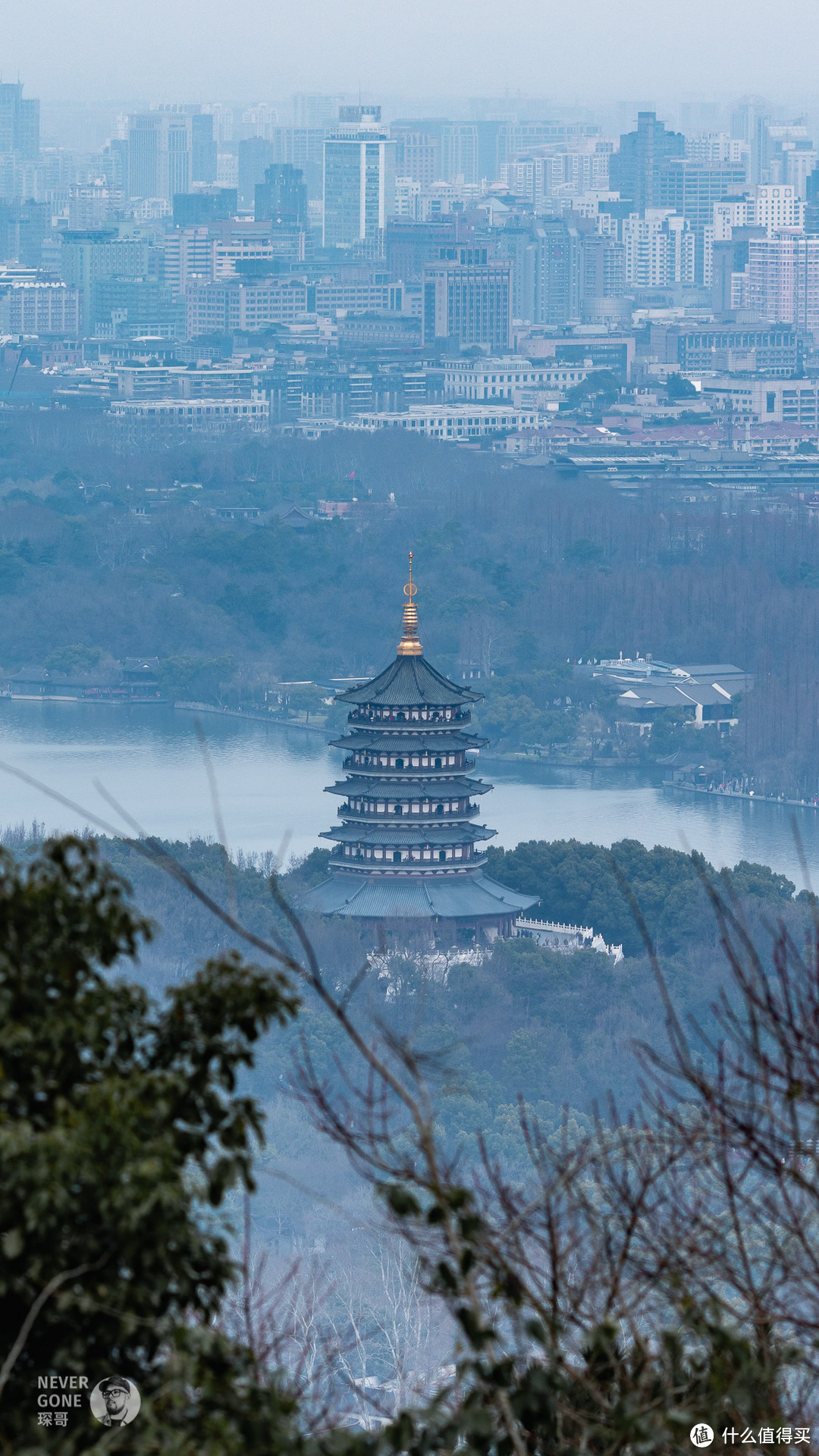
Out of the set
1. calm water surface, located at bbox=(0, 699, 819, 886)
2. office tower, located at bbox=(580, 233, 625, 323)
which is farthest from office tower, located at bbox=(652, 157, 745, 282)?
calm water surface, located at bbox=(0, 699, 819, 886)

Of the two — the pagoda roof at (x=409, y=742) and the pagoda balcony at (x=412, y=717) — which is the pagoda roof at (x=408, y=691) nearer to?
the pagoda balcony at (x=412, y=717)

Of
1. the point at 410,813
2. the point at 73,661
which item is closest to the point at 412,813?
the point at 410,813

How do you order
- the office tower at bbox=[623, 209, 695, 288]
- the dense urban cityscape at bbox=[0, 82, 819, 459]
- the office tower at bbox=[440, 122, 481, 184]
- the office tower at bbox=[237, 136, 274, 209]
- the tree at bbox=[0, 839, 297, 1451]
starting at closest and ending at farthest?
the tree at bbox=[0, 839, 297, 1451] < the dense urban cityscape at bbox=[0, 82, 819, 459] < the office tower at bbox=[623, 209, 695, 288] < the office tower at bbox=[237, 136, 274, 209] < the office tower at bbox=[440, 122, 481, 184]

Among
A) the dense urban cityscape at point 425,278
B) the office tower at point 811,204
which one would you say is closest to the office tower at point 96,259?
the dense urban cityscape at point 425,278

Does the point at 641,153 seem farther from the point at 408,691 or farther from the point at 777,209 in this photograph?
the point at 408,691

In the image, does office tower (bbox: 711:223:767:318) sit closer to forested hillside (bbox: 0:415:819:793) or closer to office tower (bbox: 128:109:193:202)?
forested hillside (bbox: 0:415:819:793)

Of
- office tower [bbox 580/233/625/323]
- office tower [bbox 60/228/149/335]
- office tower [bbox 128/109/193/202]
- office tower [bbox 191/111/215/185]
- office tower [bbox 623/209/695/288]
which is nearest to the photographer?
office tower [bbox 60/228/149/335]
